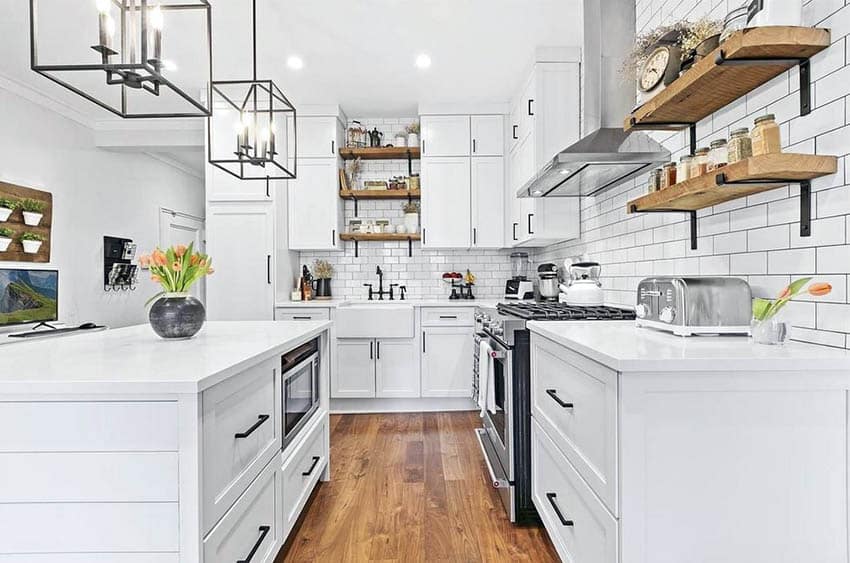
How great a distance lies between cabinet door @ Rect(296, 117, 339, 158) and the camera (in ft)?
14.4

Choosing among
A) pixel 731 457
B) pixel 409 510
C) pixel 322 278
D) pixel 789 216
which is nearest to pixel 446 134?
pixel 322 278

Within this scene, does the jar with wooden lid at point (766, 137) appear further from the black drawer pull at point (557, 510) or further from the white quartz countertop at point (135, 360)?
the white quartz countertop at point (135, 360)

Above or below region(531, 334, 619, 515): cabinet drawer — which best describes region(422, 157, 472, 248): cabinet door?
above

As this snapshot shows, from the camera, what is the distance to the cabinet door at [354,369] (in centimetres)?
416

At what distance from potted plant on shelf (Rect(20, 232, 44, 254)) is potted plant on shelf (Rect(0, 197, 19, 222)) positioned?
21cm

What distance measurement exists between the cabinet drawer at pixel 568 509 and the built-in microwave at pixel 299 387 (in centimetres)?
105

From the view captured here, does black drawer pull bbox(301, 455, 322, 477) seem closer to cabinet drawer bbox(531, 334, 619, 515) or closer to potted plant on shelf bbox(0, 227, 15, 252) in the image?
cabinet drawer bbox(531, 334, 619, 515)

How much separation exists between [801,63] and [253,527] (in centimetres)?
219

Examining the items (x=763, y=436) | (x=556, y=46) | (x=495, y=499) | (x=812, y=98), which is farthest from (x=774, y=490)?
(x=556, y=46)

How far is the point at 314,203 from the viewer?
4.42 metres

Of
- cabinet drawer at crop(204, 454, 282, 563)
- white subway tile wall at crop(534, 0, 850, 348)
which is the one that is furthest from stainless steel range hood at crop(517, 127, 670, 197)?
cabinet drawer at crop(204, 454, 282, 563)

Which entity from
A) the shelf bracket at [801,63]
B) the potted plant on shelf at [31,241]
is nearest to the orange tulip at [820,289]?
the shelf bracket at [801,63]

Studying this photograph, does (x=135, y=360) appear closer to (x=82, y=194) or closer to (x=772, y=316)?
(x=772, y=316)

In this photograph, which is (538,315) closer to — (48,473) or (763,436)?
(763,436)
